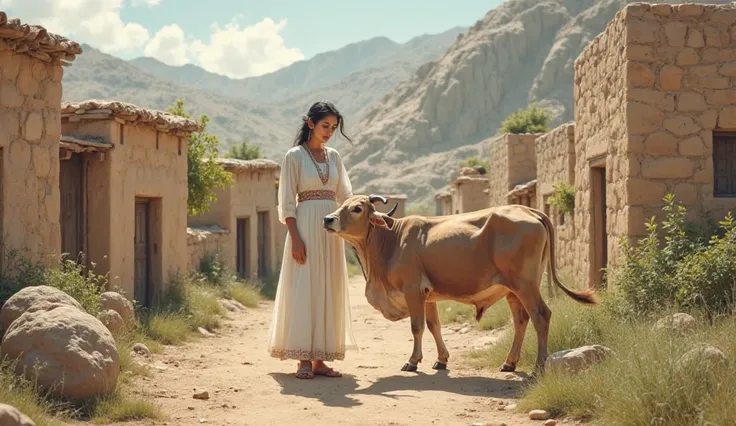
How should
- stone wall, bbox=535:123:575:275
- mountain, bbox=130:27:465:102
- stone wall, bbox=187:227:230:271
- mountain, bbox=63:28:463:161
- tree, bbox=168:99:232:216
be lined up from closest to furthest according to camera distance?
stone wall, bbox=535:123:575:275 < stone wall, bbox=187:227:230:271 < tree, bbox=168:99:232:216 < mountain, bbox=63:28:463:161 < mountain, bbox=130:27:465:102

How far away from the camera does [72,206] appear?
10289 millimetres

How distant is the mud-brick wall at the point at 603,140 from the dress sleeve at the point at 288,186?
11.5ft

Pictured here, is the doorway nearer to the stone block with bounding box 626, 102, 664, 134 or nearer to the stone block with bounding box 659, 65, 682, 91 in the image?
the stone block with bounding box 626, 102, 664, 134

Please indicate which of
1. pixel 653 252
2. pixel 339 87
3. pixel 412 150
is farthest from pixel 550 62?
pixel 339 87

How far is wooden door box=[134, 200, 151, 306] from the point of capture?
11.6 m

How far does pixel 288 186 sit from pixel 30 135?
7.93 ft

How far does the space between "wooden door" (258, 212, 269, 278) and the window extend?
43.0 feet

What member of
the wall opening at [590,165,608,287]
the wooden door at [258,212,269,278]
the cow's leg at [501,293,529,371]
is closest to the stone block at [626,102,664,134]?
the wall opening at [590,165,608,287]

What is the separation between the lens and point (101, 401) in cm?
588

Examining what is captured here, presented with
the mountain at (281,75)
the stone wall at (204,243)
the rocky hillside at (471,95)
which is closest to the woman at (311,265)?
the stone wall at (204,243)

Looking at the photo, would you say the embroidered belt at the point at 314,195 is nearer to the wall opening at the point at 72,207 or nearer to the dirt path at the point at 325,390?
the dirt path at the point at 325,390

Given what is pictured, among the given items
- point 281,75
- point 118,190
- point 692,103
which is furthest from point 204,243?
point 281,75

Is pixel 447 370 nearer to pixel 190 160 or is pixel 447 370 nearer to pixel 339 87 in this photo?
pixel 190 160

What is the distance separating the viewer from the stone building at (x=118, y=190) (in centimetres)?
1021
